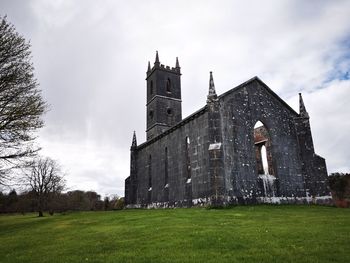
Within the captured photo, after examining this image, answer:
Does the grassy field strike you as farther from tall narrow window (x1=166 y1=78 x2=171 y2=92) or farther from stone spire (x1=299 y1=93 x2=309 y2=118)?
tall narrow window (x1=166 y1=78 x2=171 y2=92)

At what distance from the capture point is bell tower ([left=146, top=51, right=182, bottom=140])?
4625cm

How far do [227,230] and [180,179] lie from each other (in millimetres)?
16417

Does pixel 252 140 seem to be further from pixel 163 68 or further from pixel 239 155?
pixel 163 68

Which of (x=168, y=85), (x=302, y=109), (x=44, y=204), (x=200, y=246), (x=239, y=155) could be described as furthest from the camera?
(x=168, y=85)

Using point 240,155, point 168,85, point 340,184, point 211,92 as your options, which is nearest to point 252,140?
point 240,155

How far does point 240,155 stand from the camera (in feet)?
78.0

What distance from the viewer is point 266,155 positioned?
2645 cm

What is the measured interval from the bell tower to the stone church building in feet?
42.5

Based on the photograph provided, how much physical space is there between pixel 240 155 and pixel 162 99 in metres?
25.4

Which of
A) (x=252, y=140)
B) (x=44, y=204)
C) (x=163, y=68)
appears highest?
(x=163, y=68)

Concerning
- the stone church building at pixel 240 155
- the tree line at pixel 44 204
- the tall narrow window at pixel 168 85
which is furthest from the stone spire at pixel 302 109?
the tree line at pixel 44 204

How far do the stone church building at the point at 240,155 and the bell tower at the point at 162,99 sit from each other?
42.5 ft

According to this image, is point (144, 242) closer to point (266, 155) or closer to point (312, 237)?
point (312, 237)

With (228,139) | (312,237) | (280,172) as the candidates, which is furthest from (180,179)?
(312,237)
